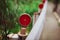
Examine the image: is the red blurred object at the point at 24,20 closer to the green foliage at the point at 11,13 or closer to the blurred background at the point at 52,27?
the green foliage at the point at 11,13

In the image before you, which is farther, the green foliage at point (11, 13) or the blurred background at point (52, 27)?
the blurred background at point (52, 27)

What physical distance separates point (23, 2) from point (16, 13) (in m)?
0.24

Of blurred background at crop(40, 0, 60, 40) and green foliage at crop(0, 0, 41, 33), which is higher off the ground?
green foliage at crop(0, 0, 41, 33)

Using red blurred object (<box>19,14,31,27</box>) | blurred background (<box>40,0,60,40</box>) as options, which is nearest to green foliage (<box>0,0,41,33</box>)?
red blurred object (<box>19,14,31,27</box>)

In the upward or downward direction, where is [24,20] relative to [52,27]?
upward

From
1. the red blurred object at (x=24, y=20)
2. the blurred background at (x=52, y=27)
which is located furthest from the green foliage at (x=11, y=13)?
the blurred background at (x=52, y=27)

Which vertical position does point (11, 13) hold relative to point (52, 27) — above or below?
above

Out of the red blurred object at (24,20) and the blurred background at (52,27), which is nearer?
the red blurred object at (24,20)

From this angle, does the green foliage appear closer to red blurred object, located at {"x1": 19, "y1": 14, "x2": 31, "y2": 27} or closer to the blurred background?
red blurred object, located at {"x1": 19, "y1": 14, "x2": 31, "y2": 27}

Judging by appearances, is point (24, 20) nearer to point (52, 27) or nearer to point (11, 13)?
point (11, 13)

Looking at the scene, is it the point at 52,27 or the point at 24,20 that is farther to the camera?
the point at 52,27

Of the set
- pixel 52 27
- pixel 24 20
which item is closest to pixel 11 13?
pixel 24 20

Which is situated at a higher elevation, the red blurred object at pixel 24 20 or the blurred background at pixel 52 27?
the red blurred object at pixel 24 20

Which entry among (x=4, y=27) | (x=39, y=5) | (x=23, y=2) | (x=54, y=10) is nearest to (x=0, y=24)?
(x=4, y=27)
